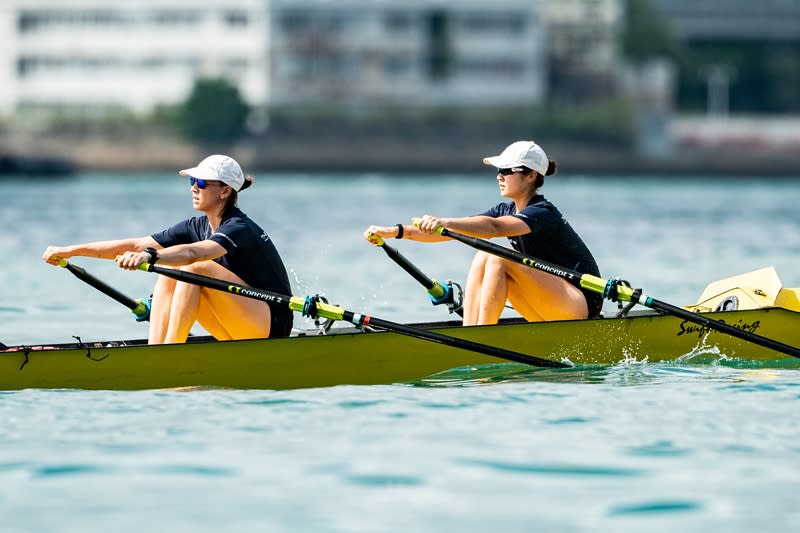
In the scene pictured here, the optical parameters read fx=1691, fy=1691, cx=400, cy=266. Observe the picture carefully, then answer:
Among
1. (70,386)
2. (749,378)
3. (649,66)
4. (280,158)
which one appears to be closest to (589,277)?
(749,378)

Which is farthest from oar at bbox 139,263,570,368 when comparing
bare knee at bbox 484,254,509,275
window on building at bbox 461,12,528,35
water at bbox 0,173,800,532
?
window on building at bbox 461,12,528,35

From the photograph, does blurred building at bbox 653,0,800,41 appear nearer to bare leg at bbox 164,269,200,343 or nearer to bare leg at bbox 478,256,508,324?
bare leg at bbox 478,256,508,324

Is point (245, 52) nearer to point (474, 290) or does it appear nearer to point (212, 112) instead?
point (212, 112)

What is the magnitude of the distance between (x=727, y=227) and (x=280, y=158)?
193 ft

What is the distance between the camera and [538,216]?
1246 centimetres

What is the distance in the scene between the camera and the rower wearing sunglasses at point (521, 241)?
12391 millimetres

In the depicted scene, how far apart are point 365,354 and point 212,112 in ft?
283

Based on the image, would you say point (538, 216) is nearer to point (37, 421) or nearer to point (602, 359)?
point (602, 359)

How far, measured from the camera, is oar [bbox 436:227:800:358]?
12227mm

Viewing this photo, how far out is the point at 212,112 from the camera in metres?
97.2

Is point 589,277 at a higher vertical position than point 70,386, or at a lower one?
higher

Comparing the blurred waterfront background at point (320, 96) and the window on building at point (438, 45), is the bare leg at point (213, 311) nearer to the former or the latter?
the blurred waterfront background at point (320, 96)

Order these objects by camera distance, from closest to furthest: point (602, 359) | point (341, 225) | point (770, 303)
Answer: point (602, 359) → point (770, 303) → point (341, 225)

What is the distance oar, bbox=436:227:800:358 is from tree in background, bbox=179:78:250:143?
8562 cm
